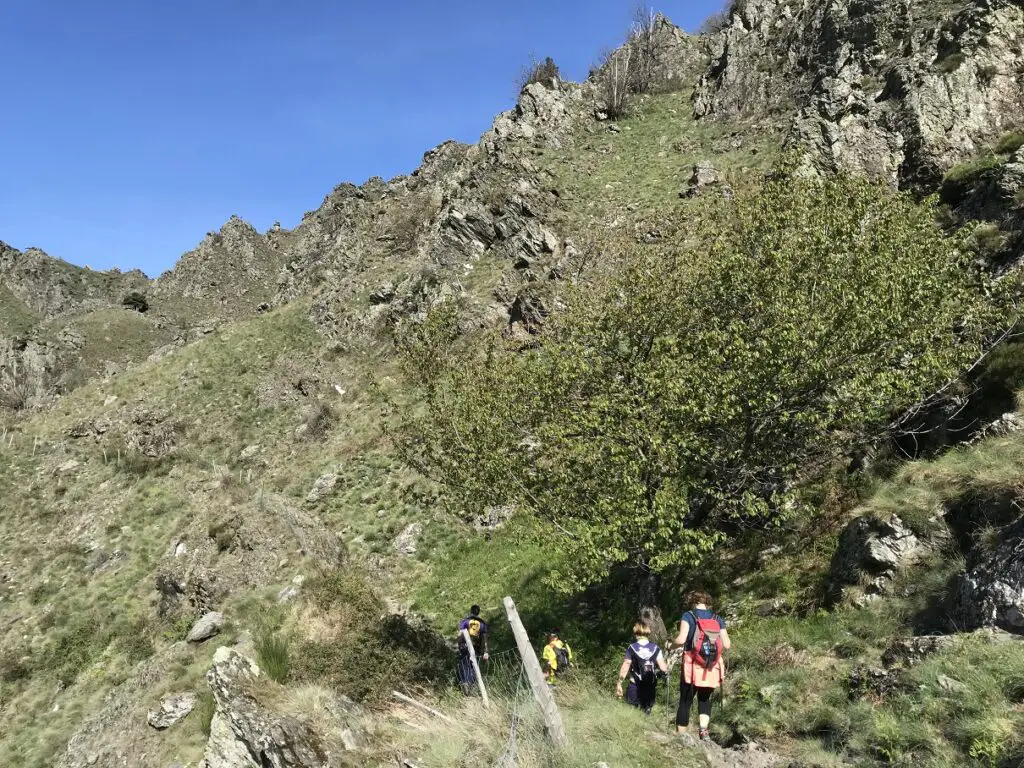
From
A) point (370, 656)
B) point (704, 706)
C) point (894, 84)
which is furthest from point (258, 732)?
point (894, 84)

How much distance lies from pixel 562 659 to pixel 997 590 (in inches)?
311

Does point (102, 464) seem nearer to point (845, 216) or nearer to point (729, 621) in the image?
point (729, 621)

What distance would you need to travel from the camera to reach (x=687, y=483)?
12.5 metres

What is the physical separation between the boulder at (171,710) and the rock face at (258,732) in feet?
15.1

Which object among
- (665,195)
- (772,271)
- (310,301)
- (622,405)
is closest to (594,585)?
(622,405)

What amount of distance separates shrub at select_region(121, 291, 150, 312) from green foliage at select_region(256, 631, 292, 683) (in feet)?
375

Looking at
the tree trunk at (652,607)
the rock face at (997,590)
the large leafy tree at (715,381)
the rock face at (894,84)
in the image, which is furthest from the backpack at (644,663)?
the rock face at (894,84)

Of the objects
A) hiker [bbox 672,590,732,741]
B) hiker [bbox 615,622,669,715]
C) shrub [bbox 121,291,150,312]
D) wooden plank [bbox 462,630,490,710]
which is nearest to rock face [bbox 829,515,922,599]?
hiker [bbox 672,590,732,741]

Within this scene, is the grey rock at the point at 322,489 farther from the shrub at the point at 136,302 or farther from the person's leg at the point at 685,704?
the shrub at the point at 136,302

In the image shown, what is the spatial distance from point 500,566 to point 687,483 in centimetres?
1133

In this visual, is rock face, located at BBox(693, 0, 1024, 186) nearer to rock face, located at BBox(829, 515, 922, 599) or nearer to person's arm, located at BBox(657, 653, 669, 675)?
rock face, located at BBox(829, 515, 922, 599)

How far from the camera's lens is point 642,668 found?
1002 centimetres

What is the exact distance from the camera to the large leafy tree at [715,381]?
12156 mm

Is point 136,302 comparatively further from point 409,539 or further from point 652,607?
point 652,607
